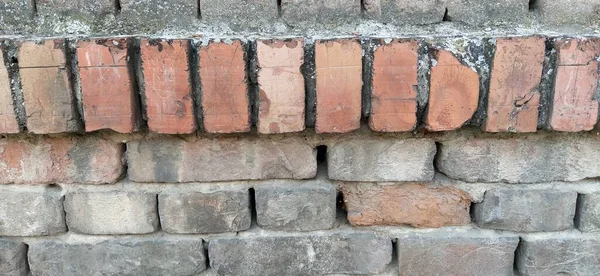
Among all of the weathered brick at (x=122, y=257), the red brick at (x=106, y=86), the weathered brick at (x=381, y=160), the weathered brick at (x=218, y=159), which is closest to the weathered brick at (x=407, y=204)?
the weathered brick at (x=381, y=160)

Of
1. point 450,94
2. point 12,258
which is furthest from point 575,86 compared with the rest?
point 12,258

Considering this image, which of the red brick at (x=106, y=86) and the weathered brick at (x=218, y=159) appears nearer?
the red brick at (x=106, y=86)

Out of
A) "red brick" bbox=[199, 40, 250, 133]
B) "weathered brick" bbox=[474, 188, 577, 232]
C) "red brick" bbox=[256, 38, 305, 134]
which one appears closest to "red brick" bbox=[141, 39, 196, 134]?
"red brick" bbox=[199, 40, 250, 133]

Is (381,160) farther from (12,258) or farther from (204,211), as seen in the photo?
(12,258)

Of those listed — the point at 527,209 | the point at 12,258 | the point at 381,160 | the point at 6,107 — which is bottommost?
the point at 12,258

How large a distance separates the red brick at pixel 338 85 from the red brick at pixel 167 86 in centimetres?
30

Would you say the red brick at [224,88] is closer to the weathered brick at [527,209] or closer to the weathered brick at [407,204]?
the weathered brick at [407,204]

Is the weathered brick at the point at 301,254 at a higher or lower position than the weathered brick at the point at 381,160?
lower

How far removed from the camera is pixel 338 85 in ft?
3.67

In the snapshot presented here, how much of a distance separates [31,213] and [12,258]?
5.7 inches

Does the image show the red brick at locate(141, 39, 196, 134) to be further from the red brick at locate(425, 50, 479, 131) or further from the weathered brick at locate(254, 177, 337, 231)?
the red brick at locate(425, 50, 479, 131)

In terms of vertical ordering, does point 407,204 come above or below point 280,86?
below

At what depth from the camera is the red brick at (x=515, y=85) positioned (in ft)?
3.62

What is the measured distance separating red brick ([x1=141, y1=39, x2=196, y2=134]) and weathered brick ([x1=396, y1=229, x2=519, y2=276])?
2.14 ft
